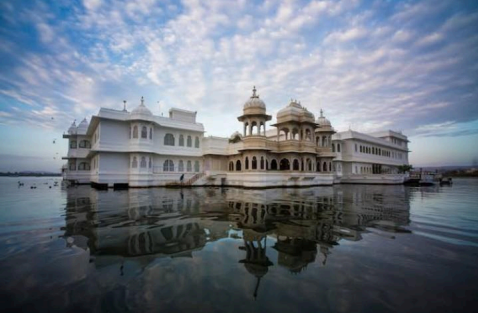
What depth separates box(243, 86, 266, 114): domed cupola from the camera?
83.8ft

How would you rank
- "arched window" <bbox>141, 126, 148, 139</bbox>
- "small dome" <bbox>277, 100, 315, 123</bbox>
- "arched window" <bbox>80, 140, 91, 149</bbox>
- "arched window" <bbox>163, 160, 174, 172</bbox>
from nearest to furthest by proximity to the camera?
1. "arched window" <bbox>141, 126, 148, 139</bbox>
2. "arched window" <bbox>163, 160, 174, 172</bbox>
3. "small dome" <bbox>277, 100, 315, 123</bbox>
4. "arched window" <bbox>80, 140, 91, 149</bbox>

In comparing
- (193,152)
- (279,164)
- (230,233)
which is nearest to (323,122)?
(279,164)

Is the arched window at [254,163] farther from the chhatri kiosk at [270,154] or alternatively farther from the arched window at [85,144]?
the arched window at [85,144]

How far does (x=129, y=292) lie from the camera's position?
3.09 meters

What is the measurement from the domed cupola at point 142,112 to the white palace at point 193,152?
0.29 ft

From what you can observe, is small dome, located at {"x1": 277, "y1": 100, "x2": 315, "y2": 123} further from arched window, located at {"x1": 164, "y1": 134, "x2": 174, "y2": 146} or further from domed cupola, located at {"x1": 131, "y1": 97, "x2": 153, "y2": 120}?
domed cupola, located at {"x1": 131, "y1": 97, "x2": 153, "y2": 120}

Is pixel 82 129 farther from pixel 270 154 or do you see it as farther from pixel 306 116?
pixel 306 116

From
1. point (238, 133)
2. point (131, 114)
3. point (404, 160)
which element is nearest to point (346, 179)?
point (238, 133)

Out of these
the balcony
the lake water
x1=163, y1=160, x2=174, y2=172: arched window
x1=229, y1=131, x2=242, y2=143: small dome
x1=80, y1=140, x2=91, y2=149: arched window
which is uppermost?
x1=229, y1=131, x2=242, y2=143: small dome

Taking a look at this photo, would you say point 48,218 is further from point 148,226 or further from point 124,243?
point 124,243

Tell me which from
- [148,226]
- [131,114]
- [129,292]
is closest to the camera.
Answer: [129,292]

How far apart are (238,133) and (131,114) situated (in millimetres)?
16064

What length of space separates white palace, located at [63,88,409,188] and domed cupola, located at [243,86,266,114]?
11 centimetres

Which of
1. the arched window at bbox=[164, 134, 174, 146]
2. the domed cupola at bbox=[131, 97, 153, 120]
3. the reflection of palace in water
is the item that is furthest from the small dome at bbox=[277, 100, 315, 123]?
the reflection of palace in water
